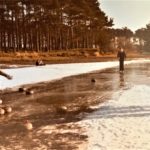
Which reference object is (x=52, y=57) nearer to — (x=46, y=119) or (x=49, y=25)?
(x=49, y=25)

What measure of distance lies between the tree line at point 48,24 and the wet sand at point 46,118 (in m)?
48.9

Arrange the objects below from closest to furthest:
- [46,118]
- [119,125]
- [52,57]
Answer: [119,125]
[46,118]
[52,57]

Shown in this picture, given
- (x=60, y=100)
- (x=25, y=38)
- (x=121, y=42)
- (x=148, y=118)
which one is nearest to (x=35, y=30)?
(x=25, y=38)

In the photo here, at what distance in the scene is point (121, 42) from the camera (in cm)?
14688

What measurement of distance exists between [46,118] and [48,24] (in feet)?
191

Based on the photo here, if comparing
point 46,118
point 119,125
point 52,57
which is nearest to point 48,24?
point 52,57

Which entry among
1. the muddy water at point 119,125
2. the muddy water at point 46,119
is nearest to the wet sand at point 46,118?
the muddy water at point 46,119

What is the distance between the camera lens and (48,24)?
68750mm

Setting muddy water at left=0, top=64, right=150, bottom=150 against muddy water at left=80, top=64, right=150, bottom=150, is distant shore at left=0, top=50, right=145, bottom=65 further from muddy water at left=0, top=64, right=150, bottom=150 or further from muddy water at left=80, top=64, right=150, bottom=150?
muddy water at left=80, top=64, right=150, bottom=150

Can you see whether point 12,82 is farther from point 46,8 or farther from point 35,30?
point 35,30

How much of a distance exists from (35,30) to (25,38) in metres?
2.65

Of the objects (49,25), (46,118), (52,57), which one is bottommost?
(46,118)

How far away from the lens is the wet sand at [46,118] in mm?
8344

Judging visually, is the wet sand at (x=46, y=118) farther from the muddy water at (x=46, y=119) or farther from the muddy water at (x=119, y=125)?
the muddy water at (x=119, y=125)
